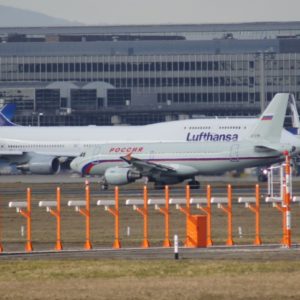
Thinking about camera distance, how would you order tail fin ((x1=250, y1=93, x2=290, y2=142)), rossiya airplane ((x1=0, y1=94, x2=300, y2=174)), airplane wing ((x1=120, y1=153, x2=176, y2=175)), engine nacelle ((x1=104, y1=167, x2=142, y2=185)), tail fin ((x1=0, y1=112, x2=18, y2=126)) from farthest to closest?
tail fin ((x1=0, y1=112, x2=18, y2=126)) < rossiya airplane ((x1=0, y1=94, x2=300, y2=174)) < tail fin ((x1=250, y1=93, x2=290, y2=142)) < airplane wing ((x1=120, y1=153, x2=176, y2=175)) < engine nacelle ((x1=104, y1=167, x2=142, y2=185))

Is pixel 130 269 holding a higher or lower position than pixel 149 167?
lower

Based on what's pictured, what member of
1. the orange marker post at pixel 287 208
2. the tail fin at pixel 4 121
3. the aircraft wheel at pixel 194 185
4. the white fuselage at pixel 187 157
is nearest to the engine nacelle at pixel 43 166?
the white fuselage at pixel 187 157

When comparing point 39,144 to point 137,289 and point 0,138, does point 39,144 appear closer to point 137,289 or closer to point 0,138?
point 0,138

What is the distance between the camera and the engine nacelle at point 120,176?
2846 inches

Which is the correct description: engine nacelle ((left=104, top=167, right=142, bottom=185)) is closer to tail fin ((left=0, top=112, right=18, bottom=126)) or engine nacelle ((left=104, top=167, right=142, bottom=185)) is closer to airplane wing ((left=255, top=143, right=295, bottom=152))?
airplane wing ((left=255, top=143, right=295, bottom=152))

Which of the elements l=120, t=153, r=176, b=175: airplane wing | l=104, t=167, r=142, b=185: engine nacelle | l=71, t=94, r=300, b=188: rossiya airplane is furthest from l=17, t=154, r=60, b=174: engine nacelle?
l=104, t=167, r=142, b=185: engine nacelle

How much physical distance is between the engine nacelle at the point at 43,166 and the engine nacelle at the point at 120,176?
787 inches

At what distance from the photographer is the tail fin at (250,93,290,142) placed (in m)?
82.4

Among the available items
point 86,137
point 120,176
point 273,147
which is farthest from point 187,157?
point 86,137

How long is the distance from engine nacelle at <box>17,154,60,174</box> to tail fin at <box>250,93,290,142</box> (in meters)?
14.7

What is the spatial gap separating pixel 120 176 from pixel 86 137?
2852 centimetres

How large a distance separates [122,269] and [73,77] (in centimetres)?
14692

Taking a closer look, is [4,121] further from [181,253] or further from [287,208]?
[181,253]

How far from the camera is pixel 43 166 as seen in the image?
92.6m
